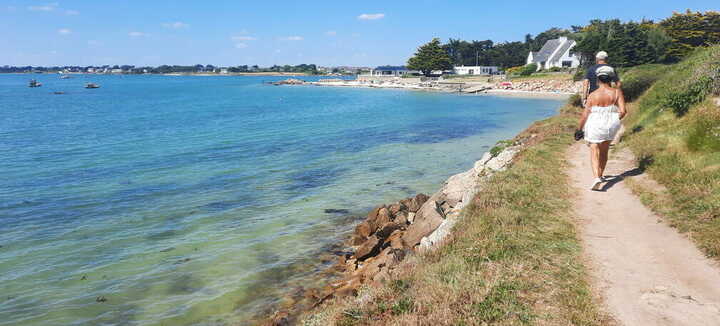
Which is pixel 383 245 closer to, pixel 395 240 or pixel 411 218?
pixel 395 240

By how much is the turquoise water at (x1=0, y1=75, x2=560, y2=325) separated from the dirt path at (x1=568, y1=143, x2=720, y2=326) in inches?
256

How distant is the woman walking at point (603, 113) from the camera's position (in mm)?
9461

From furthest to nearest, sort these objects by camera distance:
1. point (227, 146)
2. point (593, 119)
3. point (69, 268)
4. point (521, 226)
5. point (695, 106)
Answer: point (227, 146) < point (695, 106) < point (69, 268) < point (593, 119) < point (521, 226)

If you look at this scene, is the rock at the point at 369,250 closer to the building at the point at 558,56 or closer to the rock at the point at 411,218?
the rock at the point at 411,218

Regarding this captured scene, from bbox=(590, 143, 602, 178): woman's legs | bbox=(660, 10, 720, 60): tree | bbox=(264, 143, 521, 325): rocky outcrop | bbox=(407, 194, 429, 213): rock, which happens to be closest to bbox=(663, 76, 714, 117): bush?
bbox=(264, 143, 521, 325): rocky outcrop

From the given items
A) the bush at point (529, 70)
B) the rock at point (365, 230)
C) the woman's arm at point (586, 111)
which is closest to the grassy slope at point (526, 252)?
the woman's arm at point (586, 111)

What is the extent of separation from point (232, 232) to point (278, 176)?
26.3 feet

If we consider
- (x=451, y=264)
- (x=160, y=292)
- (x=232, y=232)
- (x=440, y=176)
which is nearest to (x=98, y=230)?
(x=232, y=232)

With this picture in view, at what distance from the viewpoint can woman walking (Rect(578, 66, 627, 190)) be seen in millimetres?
9461

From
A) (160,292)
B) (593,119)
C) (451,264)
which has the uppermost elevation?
(593,119)

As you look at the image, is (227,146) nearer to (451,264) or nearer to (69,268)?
(69,268)

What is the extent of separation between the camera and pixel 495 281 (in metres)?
5.88

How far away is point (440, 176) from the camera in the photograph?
21.9m

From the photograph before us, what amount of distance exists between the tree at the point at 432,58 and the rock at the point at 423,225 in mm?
123658
